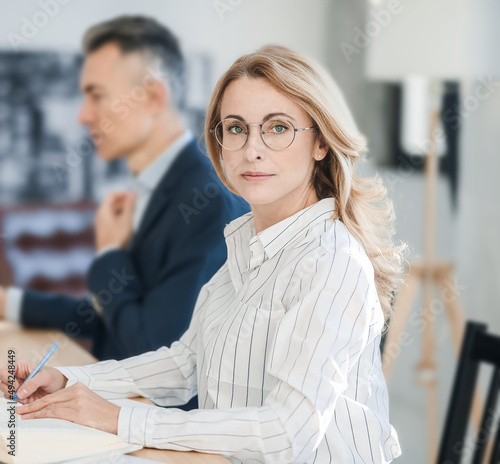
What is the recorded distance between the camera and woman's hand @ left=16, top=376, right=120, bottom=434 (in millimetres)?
963

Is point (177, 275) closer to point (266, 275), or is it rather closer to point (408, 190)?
point (266, 275)

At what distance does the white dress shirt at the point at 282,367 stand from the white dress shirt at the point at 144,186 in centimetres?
83

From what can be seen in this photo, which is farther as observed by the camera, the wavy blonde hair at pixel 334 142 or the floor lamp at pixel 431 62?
the floor lamp at pixel 431 62

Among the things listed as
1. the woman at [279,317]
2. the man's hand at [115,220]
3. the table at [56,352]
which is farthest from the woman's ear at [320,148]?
the man's hand at [115,220]

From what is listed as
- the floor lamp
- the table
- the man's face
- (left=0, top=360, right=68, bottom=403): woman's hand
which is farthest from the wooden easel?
(left=0, top=360, right=68, bottom=403): woman's hand

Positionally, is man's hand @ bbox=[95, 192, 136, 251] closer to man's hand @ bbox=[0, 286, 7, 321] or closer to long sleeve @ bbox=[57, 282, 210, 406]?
man's hand @ bbox=[0, 286, 7, 321]

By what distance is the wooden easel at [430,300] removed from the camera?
2.52 meters

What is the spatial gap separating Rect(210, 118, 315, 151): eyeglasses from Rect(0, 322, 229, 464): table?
467 mm

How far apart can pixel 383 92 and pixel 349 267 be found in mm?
1847

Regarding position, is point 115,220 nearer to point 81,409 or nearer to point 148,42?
point 148,42

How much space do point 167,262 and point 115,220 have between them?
54 cm

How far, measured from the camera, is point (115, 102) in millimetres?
2297

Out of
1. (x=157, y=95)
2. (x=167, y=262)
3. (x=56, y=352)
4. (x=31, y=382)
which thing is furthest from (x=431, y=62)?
(x=31, y=382)

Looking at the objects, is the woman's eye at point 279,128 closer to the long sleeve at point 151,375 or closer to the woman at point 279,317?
the woman at point 279,317
